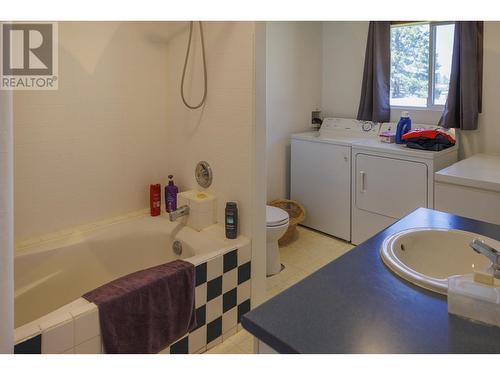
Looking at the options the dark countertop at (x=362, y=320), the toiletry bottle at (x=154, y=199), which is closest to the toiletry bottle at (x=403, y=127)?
A: the toiletry bottle at (x=154, y=199)

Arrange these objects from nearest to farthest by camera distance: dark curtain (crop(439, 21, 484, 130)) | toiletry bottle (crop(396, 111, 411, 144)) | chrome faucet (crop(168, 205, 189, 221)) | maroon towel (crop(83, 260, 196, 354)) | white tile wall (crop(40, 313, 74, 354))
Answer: white tile wall (crop(40, 313, 74, 354)) < maroon towel (crop(83, 260, 196, 354)) < chrome faucet (crop(168, 205, 189, 221)) < dark curtain (crop(439, 21, 484, 130)) < toiletry bottle (crop(396, 111, 411, 144))

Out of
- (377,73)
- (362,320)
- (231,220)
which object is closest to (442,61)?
(377,73)

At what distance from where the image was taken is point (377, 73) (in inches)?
136

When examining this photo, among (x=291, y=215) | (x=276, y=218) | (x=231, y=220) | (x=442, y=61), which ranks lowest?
(x=291, y=215)

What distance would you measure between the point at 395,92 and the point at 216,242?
2.37 m

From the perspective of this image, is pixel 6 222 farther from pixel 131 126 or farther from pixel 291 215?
pixel 291 215

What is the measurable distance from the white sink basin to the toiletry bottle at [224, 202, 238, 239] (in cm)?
102

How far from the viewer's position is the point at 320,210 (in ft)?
11.8

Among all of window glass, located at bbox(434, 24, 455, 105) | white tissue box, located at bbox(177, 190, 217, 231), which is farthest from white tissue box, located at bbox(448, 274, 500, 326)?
window glass, located at bbox(434, 24, 455, 105)

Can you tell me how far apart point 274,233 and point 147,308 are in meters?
1.24

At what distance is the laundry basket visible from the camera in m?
3.42

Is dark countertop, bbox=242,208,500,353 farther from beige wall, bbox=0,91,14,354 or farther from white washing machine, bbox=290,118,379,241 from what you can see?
white washing machine, bbox=290,118,379,241

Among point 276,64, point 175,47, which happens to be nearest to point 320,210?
point 276,64
